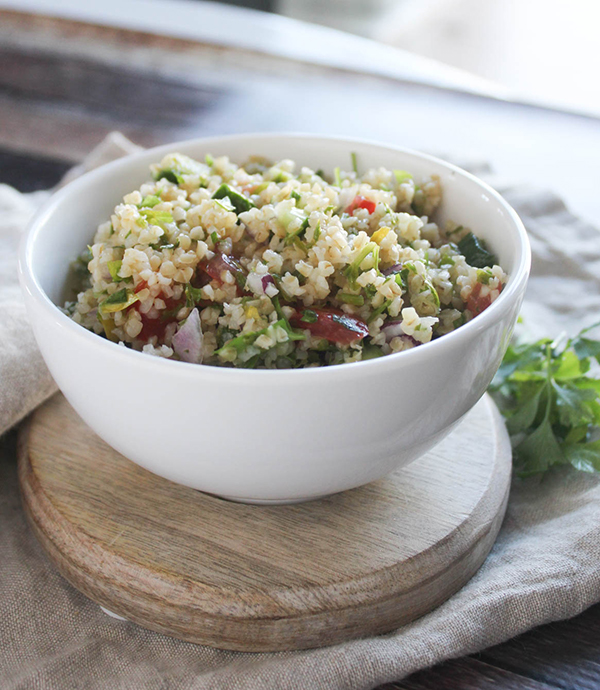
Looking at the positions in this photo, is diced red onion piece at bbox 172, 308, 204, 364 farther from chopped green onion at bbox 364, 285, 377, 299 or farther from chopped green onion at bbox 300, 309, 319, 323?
chopped green onion at bbox 364, 285, 377, 299

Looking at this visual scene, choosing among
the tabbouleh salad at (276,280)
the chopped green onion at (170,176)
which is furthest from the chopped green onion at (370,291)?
the chopped green onion at (170,176)

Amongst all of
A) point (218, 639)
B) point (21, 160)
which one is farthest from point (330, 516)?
point (21, 160)

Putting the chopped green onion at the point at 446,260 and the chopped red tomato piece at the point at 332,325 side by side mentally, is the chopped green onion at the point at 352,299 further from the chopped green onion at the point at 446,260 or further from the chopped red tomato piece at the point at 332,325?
the chopped green onion at the point at 446,260

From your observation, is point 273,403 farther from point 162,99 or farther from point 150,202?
point 162,99

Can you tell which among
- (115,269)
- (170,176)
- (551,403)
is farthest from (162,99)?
(551,403)

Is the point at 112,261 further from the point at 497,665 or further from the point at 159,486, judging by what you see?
the point at 497,665

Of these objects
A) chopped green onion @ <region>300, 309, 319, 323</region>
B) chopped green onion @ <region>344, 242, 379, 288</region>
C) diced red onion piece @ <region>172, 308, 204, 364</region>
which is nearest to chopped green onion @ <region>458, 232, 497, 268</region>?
chopped green onion @ <region>344, 242, 379, 288</region>

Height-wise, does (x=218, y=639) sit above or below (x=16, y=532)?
above
